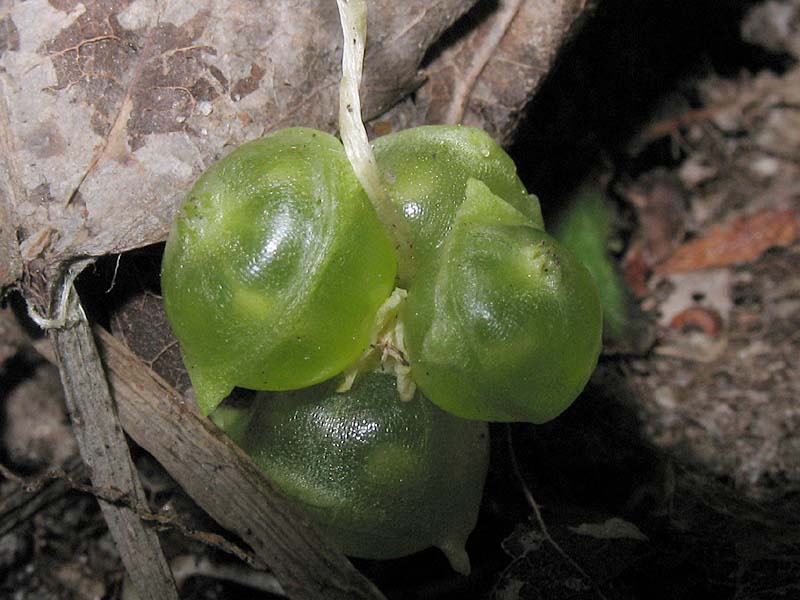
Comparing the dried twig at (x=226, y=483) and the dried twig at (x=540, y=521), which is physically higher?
the dried twig at (x=226, y=483)

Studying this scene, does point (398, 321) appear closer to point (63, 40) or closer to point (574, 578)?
point (574, 578)

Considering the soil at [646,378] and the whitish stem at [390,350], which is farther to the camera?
the soil at [646,378]

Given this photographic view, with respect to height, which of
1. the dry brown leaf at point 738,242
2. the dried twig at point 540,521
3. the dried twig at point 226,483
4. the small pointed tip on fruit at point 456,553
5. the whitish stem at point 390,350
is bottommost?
the dry brown leaf at point 738,242

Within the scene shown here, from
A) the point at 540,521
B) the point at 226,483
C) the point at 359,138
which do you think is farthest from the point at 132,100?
the point at 540,521

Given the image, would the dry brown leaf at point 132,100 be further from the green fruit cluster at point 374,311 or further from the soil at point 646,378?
the green fruit cluster at point 374,311

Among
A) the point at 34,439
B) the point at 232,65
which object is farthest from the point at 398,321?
the point at 34,439

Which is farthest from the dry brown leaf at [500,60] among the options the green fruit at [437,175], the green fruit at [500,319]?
the green fruit at [500,319]

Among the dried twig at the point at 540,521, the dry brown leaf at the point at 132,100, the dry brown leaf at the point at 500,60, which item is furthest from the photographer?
the dry brown leaf at the point at 500,60
